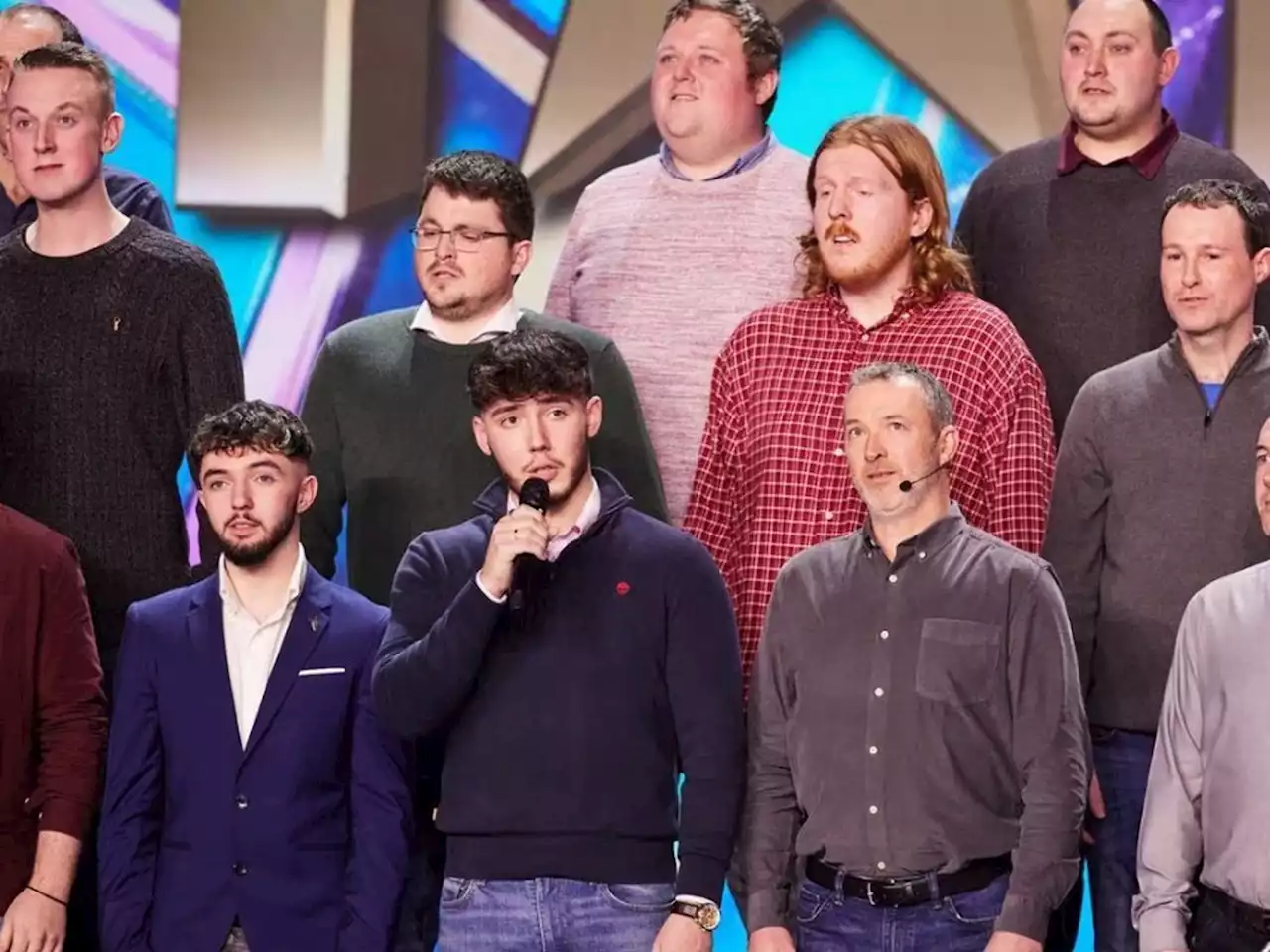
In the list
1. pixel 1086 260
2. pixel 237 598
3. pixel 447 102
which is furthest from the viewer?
pixel 447 102

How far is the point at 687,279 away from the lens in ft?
13.5

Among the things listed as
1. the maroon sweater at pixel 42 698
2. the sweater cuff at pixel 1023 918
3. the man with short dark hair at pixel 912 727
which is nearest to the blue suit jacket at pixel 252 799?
the maroon sweater at pixel 42 698

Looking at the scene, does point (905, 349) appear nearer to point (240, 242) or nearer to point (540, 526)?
point (540, 526)

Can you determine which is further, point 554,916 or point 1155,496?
point 1155,496

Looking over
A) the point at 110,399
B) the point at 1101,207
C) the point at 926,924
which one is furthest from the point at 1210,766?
the point at 110,399

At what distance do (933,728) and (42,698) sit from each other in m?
1.46

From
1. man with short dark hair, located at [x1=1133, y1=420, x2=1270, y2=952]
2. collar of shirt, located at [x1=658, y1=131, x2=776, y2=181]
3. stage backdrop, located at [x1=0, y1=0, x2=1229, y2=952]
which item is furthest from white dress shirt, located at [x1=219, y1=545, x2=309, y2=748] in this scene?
stage backdrop, located at [x1=0, y1=0, x2=1229, y2=952]

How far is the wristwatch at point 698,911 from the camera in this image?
3271 millimetres

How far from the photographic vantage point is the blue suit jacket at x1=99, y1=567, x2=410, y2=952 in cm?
344

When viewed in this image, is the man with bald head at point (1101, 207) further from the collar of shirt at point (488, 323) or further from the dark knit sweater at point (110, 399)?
the dark knit sweater at point (110, 399)

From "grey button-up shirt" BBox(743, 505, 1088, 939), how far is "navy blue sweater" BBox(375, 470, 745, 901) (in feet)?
0.37

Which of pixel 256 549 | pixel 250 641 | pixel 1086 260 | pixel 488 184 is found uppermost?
pixel 488 184

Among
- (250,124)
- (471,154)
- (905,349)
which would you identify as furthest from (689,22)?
(250,124)

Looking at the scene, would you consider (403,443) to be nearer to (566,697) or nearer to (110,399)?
(110,399)
